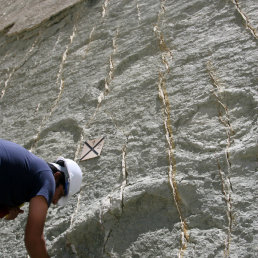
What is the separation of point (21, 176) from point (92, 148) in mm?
708

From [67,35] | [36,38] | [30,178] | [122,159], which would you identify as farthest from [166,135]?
[36,38]

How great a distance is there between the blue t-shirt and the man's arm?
32 millimetres

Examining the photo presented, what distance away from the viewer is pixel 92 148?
2.07 metres

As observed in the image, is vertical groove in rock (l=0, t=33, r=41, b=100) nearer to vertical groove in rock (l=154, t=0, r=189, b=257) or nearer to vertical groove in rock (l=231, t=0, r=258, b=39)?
vertical groove in rock (l=154, t=0, r=189, b=257)

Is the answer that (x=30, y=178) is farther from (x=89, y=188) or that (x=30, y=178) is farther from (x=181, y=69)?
(x=181, y=69)

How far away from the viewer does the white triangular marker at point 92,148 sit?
2041mm

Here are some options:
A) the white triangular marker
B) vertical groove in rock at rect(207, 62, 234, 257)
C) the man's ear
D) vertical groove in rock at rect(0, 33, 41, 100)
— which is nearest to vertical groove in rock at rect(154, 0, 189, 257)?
vertical groove in rock at rect(207, 62, 234, 257)

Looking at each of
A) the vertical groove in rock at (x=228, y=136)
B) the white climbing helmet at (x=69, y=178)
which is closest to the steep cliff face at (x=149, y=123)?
the vertical groove in rock at (x=228, y=136)

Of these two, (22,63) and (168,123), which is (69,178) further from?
(22,63)

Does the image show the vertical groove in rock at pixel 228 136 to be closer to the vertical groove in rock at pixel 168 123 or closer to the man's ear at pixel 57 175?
the vertical groove in rock at pixel 168 123

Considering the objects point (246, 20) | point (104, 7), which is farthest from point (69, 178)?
point (104, 7)

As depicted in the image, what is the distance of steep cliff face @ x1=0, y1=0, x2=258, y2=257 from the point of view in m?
1.60

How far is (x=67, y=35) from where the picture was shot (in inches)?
123

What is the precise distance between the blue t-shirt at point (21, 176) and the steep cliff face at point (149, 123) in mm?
391
